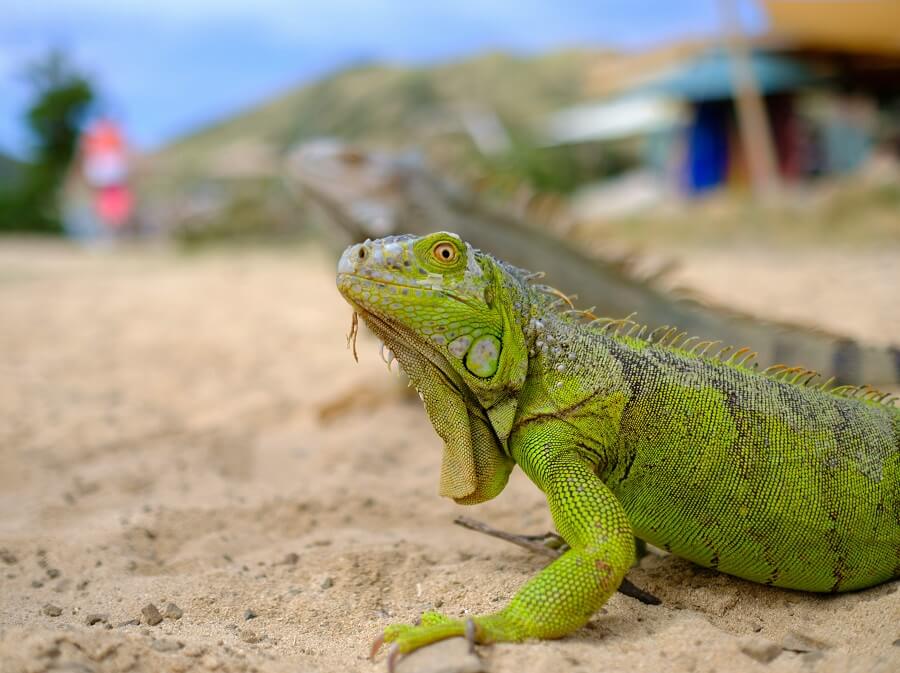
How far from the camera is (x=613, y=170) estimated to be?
42.6 meters

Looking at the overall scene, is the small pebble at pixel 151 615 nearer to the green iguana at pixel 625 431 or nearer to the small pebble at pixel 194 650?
the small pebble at pixel 194 650

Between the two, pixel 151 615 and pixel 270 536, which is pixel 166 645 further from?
pixel 270 536

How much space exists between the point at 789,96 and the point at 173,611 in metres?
25.1

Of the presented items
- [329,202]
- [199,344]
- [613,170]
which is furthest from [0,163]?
[329,202]

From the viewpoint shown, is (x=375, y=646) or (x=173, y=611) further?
(x=173, y=611)

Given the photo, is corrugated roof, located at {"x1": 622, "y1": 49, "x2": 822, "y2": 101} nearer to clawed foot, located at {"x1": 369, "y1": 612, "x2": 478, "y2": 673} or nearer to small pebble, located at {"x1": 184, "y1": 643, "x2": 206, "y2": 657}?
clawed foot, located at {"x1": 369, "y1": 612, "x2": 478, "y2": 673}

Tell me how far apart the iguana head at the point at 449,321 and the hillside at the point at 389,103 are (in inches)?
2050

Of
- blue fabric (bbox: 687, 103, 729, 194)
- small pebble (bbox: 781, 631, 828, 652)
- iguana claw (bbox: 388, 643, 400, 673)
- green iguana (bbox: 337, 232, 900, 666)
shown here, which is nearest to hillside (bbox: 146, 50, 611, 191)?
blue fabric (bbox: 687, 103, 729, 194)

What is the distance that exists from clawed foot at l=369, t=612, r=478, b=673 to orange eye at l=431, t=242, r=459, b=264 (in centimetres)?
124

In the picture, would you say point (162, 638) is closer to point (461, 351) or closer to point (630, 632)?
point (461, 351)

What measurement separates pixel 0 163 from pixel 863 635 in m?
49.1

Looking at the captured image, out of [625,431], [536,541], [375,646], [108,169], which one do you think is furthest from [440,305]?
[108,169]

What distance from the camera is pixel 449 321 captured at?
9.89 feet

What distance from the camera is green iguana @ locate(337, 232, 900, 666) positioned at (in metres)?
3.02
